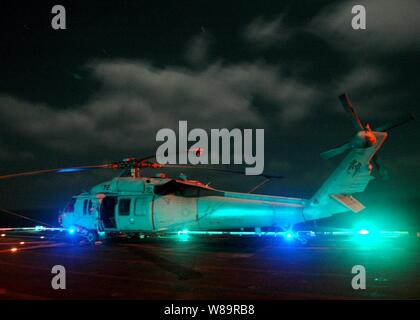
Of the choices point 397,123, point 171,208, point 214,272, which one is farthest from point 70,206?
point 397,123

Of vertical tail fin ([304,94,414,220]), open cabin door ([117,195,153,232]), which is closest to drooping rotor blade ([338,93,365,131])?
vertical tail fin ([304,94,414,220])

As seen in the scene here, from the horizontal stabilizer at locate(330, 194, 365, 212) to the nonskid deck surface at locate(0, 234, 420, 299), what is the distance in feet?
7.17

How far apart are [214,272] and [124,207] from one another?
10.6m

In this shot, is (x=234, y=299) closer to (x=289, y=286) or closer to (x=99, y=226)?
(x=289, y=286)

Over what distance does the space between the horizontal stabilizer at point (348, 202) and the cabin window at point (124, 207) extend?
12.2 meters

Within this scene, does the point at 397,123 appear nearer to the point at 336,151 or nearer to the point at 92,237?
the point at 336,151

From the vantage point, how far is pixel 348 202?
17.1m

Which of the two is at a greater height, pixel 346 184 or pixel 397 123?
pixel 397 123

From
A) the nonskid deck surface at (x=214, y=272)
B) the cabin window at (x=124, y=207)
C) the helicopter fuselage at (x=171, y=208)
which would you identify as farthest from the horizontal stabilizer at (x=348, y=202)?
the cabin window at (x=124, y=207)

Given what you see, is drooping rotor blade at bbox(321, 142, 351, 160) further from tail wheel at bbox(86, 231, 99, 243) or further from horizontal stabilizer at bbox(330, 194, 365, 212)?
tail wheel at bbox(86, 231, 99, 243)

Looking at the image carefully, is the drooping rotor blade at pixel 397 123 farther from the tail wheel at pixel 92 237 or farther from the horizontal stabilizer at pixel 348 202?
the tail wheel at pixel 92 237

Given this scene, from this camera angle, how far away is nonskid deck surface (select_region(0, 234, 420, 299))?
977 cm
